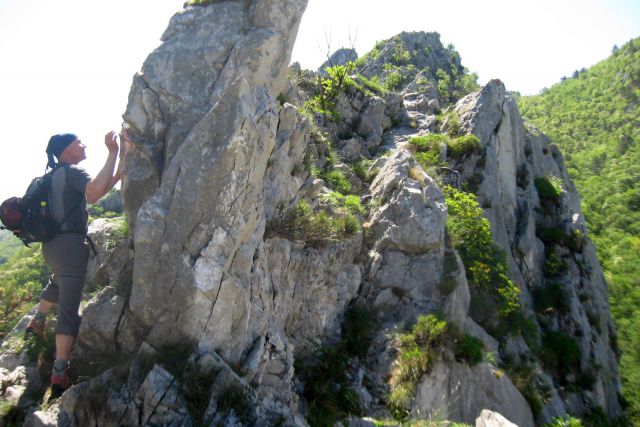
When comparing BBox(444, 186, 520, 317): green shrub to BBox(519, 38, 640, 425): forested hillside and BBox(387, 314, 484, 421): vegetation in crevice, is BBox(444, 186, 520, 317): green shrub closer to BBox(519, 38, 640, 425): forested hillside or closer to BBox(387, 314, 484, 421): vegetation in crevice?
BBox(387, 314, 484, 421): vegetation in crevice

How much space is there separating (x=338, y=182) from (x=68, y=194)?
25.5 ft

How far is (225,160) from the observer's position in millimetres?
6578

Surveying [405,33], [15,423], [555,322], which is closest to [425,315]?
[15,423]

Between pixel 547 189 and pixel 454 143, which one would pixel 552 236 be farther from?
pixel 454 143

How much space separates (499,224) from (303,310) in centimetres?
1083

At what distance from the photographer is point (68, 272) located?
6.50 meters

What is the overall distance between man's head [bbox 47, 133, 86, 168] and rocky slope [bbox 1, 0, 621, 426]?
0.85 meters

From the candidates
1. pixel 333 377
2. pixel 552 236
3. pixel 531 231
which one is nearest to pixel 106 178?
pixel 333 377

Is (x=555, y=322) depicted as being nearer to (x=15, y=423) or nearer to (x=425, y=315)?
(x=425, y=315)

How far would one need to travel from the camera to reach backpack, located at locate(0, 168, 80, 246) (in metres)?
6.27

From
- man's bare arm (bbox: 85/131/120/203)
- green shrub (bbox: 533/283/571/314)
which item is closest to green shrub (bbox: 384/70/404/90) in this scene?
green shrub (bbox: 533/283/571/314)

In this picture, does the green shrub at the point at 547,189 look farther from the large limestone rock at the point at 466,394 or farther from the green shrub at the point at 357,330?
the green shrub at the point at 357,330

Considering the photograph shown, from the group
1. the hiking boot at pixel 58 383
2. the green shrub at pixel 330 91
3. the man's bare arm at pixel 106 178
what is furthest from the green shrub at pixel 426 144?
the hiking boot at pixel 58 383

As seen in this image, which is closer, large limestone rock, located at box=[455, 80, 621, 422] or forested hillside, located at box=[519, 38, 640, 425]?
large limestone rock, located at box=[455, 80, 621, 422]
